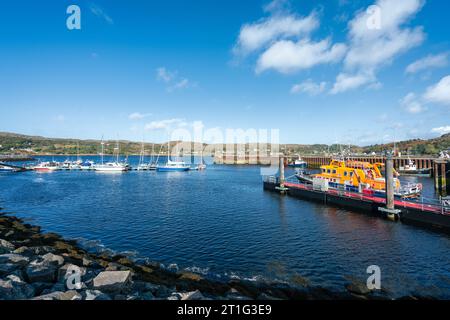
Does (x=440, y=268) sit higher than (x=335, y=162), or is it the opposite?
(x=335, y=162)

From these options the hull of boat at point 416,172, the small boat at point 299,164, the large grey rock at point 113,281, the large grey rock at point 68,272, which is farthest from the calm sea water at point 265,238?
the small boat at point 299,164

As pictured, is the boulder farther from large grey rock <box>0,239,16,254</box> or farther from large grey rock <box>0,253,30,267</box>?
large grey rock <box>0,239,16,254</box>

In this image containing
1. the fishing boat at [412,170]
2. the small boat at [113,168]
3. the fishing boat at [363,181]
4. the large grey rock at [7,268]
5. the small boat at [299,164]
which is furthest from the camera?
the small boat at [299,164]

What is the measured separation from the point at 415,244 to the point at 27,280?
25992 millimetres

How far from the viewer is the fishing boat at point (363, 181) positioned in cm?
3528

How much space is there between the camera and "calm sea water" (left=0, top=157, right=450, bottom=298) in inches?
639

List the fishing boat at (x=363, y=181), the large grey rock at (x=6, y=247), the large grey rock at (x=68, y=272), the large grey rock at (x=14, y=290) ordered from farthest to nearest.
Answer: the fishing boat at (x=363, y=181) → the large grey rock at (x=6, y=247) → the large grey rock at (x=68, y=272) → the large grey rock at (x=14, y=290)

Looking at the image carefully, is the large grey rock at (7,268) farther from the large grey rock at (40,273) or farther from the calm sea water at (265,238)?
the calm sea water at (265,238)

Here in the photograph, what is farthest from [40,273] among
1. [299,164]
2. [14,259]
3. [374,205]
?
[299,164]
